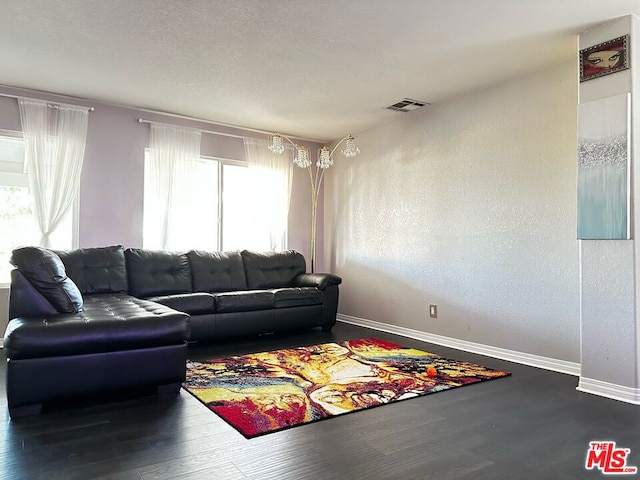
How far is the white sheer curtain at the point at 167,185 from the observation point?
503 cm

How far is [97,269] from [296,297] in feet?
6.66

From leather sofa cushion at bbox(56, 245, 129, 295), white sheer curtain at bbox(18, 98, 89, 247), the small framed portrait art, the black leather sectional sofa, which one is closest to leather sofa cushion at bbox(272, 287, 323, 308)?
the black leather sectional sofa

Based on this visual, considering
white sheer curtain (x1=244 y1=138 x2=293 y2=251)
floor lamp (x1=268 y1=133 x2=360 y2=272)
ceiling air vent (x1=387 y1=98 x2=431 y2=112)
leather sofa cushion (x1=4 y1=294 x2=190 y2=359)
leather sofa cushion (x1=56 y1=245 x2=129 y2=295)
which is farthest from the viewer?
white sheer curtain (x1=244 y1=138 x2=293 y2=251)

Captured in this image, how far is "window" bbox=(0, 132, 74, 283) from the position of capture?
4348 millimetres

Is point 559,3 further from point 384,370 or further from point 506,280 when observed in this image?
point 384,370

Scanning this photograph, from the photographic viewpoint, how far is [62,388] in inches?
102

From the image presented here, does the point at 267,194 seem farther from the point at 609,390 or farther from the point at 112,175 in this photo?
the point at 609,390

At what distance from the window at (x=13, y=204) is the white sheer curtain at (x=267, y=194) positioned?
2319mm

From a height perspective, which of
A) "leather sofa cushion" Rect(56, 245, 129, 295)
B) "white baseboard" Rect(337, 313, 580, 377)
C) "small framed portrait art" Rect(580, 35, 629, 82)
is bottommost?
"white baseboard" Rect(337, 313, 580, 377)

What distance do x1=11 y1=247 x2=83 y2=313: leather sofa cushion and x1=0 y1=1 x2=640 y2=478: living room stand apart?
5.95 feet

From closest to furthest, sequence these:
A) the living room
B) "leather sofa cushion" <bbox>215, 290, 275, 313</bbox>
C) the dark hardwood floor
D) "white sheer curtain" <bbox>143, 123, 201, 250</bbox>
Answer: the dark hardwood floor → the living room → "leather sofa cushion" <bbox>215, 290, 275, 313</bbox> → "white sheer curtain" <bbox>143, 123, 201, 250</bbox>

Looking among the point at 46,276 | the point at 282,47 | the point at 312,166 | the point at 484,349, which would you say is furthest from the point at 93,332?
the point at 312,166

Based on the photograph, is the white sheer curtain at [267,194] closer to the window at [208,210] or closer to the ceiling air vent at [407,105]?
the window at [208,210]

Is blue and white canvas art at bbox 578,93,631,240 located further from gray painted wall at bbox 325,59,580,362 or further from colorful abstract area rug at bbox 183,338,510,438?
colorful abstract area rug at bbox 183,338,510,438
